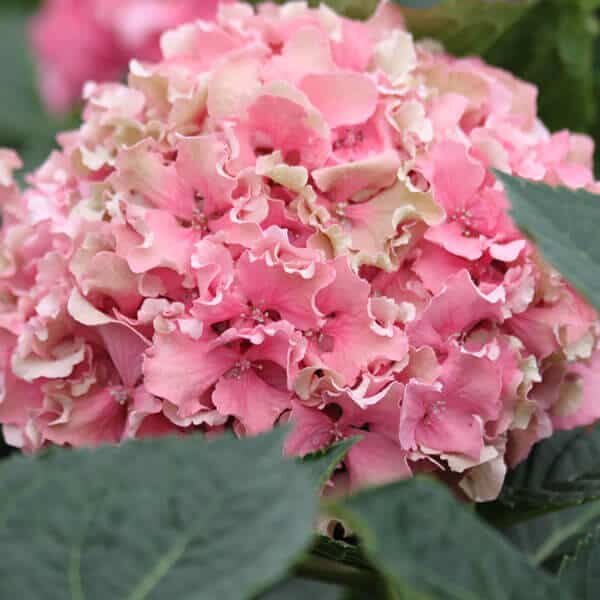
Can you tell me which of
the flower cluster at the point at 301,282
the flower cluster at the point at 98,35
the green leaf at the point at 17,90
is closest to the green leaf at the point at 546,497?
the flower cluster at the point at 301,282

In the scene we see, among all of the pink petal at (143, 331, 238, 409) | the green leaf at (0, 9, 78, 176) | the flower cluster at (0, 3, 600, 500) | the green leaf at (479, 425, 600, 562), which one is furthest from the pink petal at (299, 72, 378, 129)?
the green leaf at (0, 9, 78, 176)

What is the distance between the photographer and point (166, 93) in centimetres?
80

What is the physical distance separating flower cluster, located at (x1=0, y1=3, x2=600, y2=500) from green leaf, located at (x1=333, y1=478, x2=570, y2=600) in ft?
0.74

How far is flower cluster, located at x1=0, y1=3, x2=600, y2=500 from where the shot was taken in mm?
683

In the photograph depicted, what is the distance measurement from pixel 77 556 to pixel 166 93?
1.44 ft

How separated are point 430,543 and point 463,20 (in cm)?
67

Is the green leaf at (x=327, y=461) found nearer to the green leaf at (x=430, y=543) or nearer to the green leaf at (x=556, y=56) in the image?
the green leaf at (x=430, y=543)

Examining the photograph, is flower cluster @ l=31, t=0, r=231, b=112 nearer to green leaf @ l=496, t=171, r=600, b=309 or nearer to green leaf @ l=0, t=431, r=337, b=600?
green leaf @ l=496, t=171, r=600, b=309

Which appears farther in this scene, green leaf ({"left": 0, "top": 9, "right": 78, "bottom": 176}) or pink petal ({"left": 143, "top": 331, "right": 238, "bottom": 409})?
green leaf ({"left": 0, "top": 9, "right": 78, "bottom": 176})

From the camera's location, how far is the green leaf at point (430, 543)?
41cm

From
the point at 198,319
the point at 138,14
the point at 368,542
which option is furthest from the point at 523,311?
the point at 138,14

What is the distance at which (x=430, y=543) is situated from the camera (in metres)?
0.43

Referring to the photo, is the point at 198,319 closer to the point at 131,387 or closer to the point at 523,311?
the point at 131,387

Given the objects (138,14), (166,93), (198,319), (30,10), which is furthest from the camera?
(30,10)
